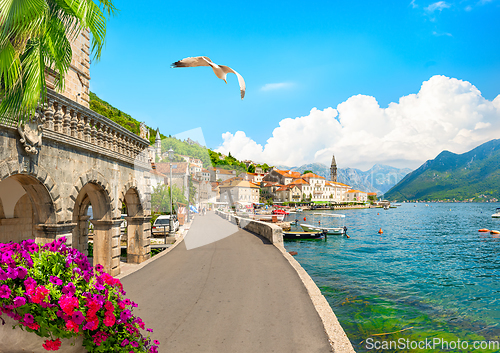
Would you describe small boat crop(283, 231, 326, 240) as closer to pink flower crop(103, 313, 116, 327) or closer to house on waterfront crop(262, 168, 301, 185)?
pink flower crop(103, 313, 116, 327)

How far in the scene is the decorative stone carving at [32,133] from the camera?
6.66 m

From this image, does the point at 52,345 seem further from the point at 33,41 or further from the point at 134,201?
the point at 134,201

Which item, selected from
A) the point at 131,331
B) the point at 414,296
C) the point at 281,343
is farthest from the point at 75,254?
the point at 414,296

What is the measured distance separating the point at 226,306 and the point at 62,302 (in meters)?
5.20

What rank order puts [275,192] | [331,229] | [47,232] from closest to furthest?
[47,232]
[331,229]
[275,192]

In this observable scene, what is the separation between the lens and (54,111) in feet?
25.6

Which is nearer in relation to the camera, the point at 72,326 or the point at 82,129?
the point at 72,326

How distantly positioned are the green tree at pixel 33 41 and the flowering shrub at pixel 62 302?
3640 millimetres

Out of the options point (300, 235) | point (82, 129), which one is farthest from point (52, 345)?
point (300, 235)

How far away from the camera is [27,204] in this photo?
442 inches

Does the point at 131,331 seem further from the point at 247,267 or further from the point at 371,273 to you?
the point at 371,273

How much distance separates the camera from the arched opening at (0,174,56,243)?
7.67 metres

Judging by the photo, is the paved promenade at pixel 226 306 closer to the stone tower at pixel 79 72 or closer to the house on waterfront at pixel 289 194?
the stone tower at pixel 79 72

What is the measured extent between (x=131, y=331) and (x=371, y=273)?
792 inches
